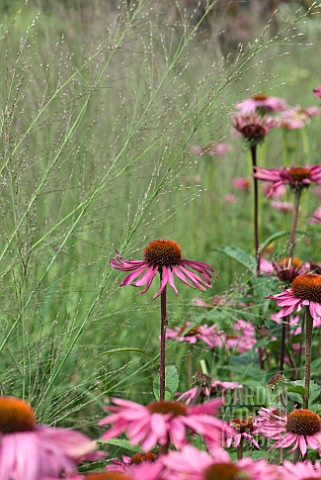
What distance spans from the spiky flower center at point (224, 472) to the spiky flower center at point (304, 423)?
0.36 meters

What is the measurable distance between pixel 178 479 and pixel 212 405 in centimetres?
8

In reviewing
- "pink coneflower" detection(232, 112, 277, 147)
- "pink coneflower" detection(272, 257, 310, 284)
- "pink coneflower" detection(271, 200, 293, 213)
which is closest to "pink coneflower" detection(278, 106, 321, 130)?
"pink coneflower" detection(271, 200, 293, 213)

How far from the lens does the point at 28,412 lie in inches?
23.8

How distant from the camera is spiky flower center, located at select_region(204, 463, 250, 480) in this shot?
0.54 meters

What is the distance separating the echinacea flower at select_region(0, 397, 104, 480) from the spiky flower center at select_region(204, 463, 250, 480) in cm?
9

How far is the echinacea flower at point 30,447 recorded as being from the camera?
0.53 metres

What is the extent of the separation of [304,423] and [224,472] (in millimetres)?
381

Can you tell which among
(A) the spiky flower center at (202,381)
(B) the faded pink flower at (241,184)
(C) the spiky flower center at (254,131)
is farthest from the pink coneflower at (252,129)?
(B) the faded pink flower at (241,184)

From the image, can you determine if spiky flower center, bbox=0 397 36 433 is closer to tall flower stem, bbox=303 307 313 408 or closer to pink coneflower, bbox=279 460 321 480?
pink coneflower, bbox=279 460 321 480

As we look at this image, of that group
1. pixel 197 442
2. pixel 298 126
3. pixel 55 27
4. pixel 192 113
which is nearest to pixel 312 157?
pixel 298 126

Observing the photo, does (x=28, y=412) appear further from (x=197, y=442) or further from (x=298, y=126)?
(x=298, y=126)

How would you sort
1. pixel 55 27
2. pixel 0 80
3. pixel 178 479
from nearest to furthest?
pixel 178 479 → pixel 0 80 → pixel 55 27

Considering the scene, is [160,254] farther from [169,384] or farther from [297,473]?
[297,473]

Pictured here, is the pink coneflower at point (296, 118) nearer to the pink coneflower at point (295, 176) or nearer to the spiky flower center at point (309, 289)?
the pink coneflower at point (295, 176)
